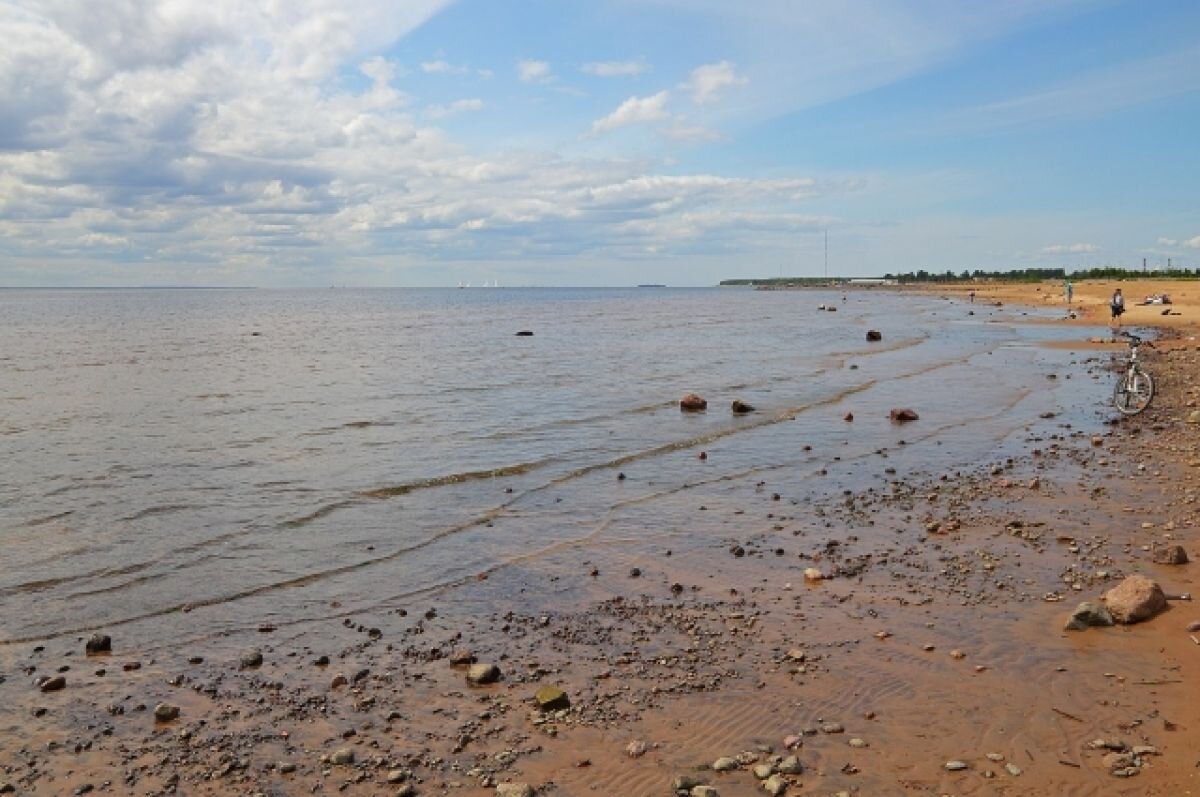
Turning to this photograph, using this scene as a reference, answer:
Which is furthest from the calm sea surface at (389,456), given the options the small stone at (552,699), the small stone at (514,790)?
the small stone at (514,790)

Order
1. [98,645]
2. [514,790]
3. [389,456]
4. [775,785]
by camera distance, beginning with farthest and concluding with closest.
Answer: [389,456] → [98,645] → [514,790] → [775,785]

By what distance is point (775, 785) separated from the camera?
6793 millimetres

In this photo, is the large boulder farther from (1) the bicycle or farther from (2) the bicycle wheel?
(2) the bicycle wheel

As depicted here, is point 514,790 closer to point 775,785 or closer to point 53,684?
point 775,785

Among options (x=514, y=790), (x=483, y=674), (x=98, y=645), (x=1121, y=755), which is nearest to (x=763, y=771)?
(x=514, y=790)

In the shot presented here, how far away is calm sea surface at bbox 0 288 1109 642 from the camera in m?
12.9

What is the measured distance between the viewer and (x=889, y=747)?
744 centimetres

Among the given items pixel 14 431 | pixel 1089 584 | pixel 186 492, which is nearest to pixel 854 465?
pixel 1089 584

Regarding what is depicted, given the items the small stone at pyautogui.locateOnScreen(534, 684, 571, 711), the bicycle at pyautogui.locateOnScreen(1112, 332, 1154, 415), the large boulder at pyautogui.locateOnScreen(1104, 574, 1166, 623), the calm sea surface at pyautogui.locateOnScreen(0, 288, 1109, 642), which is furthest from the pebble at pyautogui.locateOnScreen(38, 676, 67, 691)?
the bicycle at pyautogui.locateOnScreen(1112, 332, 1154, 415)

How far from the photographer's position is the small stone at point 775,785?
6.74m

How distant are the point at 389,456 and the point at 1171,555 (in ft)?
54.5

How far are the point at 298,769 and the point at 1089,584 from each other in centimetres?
979

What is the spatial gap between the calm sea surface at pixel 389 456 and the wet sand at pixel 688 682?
132 cm

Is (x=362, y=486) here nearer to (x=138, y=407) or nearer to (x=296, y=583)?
(x=296, y=583)
